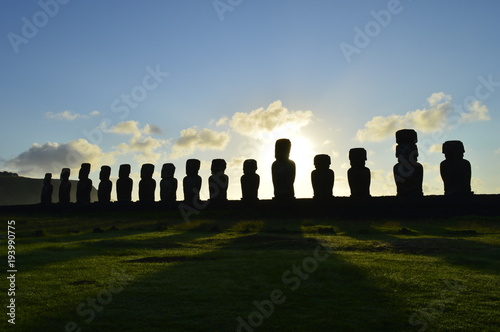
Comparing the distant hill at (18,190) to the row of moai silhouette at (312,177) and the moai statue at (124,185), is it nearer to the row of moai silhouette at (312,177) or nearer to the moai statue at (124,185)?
the moai statue at (124,185)

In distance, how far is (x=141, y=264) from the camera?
955 cm

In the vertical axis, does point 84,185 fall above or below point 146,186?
above

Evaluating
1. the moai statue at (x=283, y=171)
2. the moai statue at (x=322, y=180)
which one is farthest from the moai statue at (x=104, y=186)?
the moai statue at (x=322, y=180)

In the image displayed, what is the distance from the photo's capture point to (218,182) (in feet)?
97.2

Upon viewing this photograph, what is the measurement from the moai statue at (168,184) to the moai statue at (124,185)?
357 centimetres

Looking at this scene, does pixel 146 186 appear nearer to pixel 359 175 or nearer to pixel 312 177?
pixel 312 177

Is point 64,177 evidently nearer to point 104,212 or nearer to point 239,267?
point 104,212

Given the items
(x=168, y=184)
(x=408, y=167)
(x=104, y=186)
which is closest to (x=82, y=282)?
(x=408, y=167)

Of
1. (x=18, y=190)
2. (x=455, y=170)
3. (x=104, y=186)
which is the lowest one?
(x=455, y=170)

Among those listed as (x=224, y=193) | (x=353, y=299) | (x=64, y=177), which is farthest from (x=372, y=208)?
(x=64, y=177)

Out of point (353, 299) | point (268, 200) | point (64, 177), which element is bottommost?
point (353, 299)

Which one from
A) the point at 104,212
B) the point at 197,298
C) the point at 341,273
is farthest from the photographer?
the point at 104,212

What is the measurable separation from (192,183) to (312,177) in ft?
27.0

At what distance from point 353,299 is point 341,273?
155 centimetres
